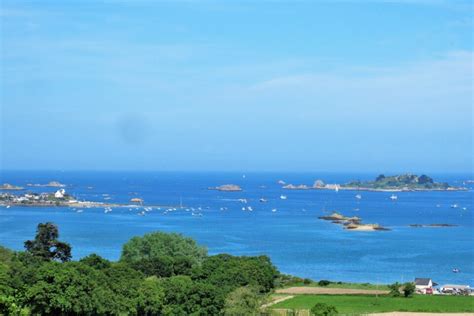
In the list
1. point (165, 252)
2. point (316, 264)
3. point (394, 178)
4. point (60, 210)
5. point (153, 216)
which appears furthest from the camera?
point (394, 178)

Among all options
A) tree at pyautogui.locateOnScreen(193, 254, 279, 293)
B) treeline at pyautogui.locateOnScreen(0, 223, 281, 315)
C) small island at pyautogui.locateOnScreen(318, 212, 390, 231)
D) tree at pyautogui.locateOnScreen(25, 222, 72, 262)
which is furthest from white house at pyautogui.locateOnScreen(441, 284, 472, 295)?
small island at pyautogui.locateOnScreen(318, 212, 390, 231)

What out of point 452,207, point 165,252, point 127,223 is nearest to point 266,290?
point 165,252

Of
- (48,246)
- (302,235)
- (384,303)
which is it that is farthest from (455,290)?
(302,235)

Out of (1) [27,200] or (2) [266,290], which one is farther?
(1) [27,200]

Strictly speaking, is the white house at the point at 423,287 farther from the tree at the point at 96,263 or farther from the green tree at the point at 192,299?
the tree at the point at 96,263

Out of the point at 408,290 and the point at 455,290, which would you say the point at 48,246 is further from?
the point at 455,290

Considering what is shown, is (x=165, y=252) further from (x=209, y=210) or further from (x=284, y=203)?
(x=284, y=203)

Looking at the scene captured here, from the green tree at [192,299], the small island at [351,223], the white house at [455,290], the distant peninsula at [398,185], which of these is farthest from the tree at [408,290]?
the distant peninsula at [398,185]
